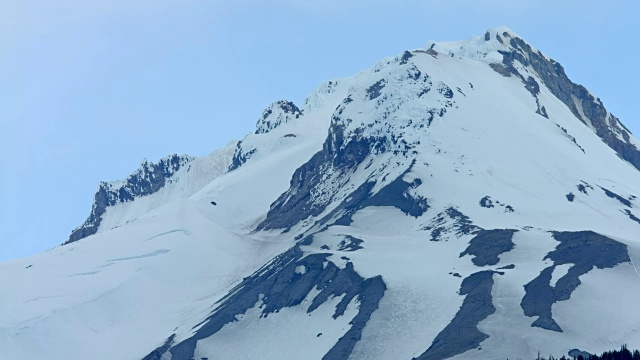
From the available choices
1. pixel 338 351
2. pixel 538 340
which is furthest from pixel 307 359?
pixel 538 340

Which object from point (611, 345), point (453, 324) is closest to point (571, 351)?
point (611, 345)

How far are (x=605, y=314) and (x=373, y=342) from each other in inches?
1135

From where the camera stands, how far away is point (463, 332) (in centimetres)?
18838

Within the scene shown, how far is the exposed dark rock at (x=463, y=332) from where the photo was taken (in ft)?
600

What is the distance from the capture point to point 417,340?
194 meters

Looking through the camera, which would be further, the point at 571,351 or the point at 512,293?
the point at 512,293

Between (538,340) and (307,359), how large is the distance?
31476mm

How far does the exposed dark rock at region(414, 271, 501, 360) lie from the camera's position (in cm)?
18300

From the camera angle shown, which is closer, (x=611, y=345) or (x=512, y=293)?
(x=611, y=345)

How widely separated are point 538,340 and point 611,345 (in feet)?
28.0

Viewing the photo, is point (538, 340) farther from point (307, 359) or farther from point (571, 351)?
point (307, 359)

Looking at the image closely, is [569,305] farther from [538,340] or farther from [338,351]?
[338,351]

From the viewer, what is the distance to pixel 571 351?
17850 centimetres

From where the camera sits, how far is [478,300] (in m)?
198
